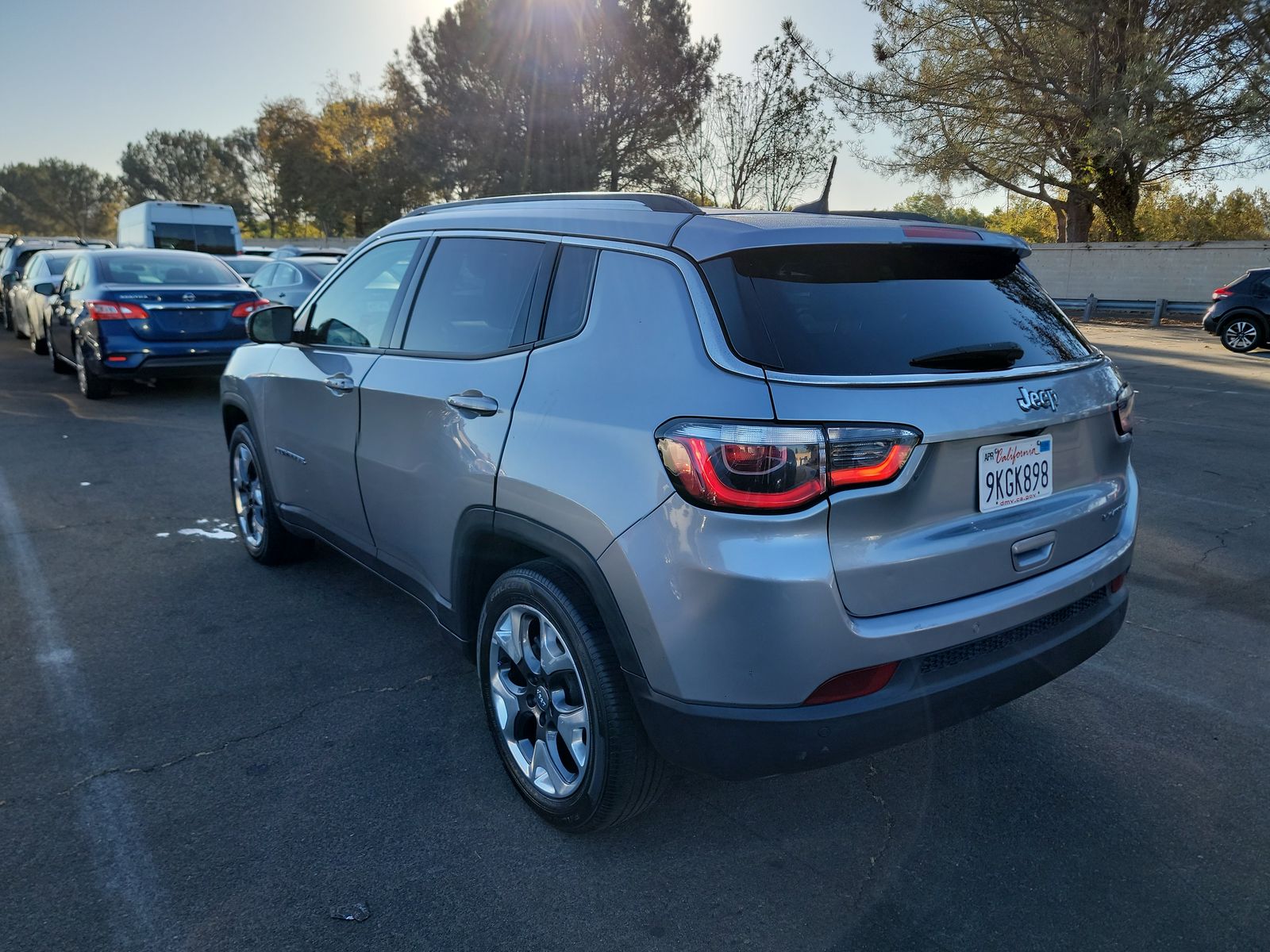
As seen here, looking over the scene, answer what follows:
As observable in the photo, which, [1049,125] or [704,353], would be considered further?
[1049,125]

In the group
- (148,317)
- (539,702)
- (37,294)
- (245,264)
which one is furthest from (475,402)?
(245,264)

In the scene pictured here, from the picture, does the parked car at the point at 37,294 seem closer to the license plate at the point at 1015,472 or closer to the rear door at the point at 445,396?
the rear door at the point at 445,396

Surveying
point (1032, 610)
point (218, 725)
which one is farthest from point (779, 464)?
point (218, 725)

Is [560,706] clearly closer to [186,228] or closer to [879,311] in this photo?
[879,311]

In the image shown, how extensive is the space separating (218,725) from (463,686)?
0.90 meters

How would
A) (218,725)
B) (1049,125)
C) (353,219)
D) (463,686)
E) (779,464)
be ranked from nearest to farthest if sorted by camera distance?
1. (779,464)
2. (218,725)
3. (463,686)
4. (1049,125)
5. (353,219)

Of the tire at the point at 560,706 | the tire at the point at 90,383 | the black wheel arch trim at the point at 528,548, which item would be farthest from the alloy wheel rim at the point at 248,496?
the tire at the point at 90,383

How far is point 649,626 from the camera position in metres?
2.30

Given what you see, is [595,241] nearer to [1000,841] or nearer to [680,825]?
[680,825]

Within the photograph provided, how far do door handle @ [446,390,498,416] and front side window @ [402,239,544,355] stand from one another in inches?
6.4

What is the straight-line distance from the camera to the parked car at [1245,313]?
16.1m

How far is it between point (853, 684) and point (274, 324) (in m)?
3.22

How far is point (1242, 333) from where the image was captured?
53.5 feet

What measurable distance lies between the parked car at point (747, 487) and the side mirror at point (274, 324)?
1.31 m
